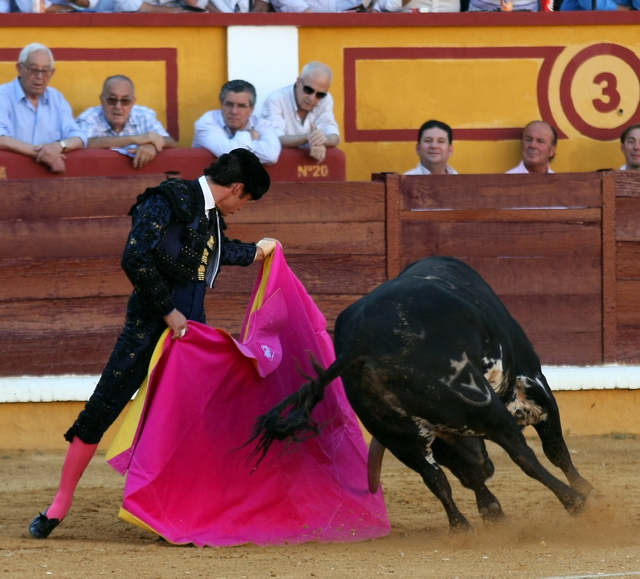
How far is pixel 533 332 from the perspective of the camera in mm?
5832

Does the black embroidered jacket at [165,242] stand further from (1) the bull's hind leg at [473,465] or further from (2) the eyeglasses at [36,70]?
(2) the eyeglasses at [36,70]

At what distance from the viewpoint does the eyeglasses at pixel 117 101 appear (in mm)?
5633

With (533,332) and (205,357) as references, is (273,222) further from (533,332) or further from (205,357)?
(205,357)

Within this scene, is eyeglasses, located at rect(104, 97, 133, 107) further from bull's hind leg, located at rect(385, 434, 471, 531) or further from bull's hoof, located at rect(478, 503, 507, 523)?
bull's hoof, located at rect(478, 503, 507, 523)

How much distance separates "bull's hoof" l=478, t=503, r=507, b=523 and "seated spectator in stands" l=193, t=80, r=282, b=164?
8.19 feet

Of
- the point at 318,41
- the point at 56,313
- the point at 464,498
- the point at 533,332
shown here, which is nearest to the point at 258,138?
the point at 318,41

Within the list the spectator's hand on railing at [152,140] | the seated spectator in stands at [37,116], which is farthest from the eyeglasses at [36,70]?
the spectator's hand on railing at [152,140]

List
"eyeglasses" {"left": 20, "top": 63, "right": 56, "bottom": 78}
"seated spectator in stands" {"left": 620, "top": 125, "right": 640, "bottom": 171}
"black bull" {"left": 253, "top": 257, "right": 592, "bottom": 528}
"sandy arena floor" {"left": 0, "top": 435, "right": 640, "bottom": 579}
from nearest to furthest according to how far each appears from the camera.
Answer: "sandy arena floor" {"left": 0, "top": 435, "right": 640, "bottom": 579} → "black bull" {"left": 253, "top": 257, "right": 592, "bottom": 528} → "eyeglasses" {"left": 20, "top": 63, "right": 56, "bottom": 78} → "seated spectator in stands" {"left": 620, "top": 125, "right": 640, "bottom": 171}

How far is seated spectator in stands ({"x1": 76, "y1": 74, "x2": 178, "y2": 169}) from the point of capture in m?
5.60

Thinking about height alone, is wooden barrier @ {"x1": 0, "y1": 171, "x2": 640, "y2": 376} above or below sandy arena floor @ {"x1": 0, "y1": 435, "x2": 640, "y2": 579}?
above

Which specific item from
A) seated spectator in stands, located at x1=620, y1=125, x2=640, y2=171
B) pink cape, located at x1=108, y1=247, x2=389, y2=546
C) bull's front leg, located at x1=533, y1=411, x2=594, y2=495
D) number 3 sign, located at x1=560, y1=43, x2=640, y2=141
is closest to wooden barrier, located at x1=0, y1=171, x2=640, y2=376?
seated spectator in stands, located at x1=620, y1=125, x2=640, y2=171

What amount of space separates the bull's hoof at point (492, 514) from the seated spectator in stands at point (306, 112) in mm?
2503

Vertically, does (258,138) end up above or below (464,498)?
above

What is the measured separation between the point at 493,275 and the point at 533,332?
38cm
